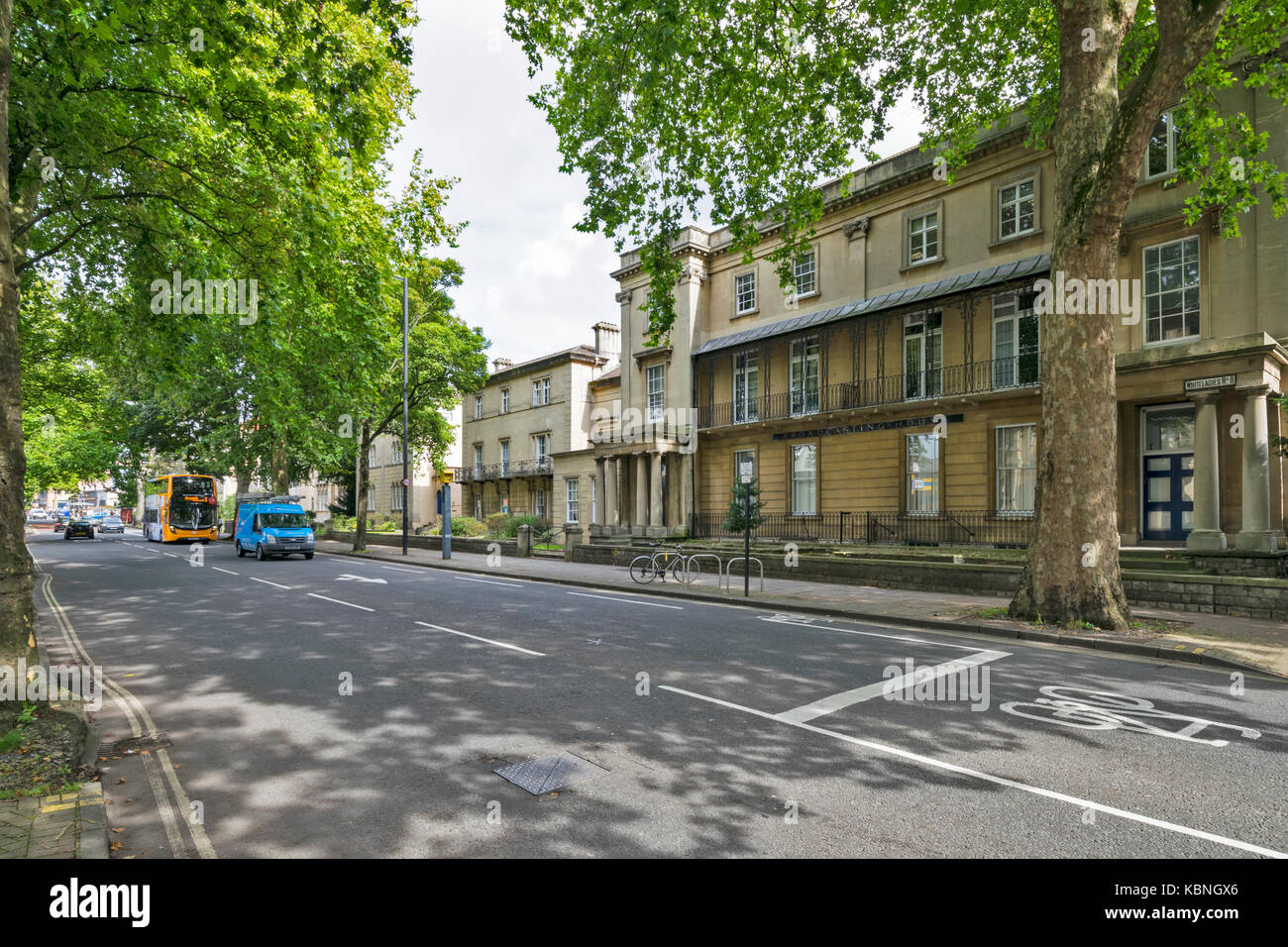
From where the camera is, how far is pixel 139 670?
24.5ft

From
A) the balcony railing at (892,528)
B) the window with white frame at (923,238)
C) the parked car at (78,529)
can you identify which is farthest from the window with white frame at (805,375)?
the parked car at (78,529)

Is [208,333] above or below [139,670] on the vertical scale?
above

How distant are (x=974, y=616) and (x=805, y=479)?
13.1 metres

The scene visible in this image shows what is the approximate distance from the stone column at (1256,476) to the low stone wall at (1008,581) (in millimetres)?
2250

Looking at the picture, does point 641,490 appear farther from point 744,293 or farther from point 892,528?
point 892,528

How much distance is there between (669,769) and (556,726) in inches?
50.8

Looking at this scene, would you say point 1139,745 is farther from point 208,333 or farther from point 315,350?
point 315,350

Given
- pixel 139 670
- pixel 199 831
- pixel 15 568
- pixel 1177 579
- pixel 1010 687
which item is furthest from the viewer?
pixel 1177 579

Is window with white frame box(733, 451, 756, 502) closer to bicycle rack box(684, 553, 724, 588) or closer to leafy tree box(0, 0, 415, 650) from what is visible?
bicycle rack box(684, 553, 724, 588)

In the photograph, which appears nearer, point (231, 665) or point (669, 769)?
point (669, 769)

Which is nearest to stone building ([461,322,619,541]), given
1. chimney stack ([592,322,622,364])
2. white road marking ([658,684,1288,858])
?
chimney stack ([592,322,622,364])

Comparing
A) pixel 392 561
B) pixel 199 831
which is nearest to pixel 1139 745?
pixel 199 831
